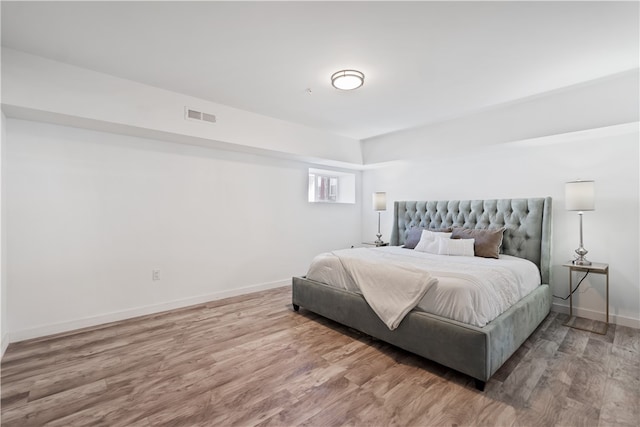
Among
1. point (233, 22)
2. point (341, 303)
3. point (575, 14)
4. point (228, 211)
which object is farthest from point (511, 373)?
point (228, 211)

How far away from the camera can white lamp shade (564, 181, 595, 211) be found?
2926 mm

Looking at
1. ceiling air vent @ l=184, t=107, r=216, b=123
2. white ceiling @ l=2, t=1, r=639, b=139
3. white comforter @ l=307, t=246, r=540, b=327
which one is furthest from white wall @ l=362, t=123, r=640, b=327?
ceiling air vent @ l=184, t=107, r=216, b=123

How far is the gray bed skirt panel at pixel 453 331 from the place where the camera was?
1923 mm

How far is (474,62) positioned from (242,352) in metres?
3.23

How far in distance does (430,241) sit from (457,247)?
41cm

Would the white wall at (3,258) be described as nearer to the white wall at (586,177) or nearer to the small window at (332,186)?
the small window at (332,186)

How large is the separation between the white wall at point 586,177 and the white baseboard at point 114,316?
11.9 ft

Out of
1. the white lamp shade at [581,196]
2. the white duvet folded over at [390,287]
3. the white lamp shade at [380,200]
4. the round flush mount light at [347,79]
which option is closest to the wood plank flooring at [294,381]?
the white duvet folded over at [390,287]

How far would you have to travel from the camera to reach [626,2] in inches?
71.7

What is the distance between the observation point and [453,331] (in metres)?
2.03

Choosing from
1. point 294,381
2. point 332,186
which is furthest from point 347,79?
point 332,186

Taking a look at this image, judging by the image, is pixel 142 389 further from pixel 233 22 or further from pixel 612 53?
pixel 612 53

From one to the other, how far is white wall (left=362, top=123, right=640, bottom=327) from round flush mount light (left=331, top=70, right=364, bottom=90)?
206cm

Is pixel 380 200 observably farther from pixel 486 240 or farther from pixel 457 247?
pixel 486 240
